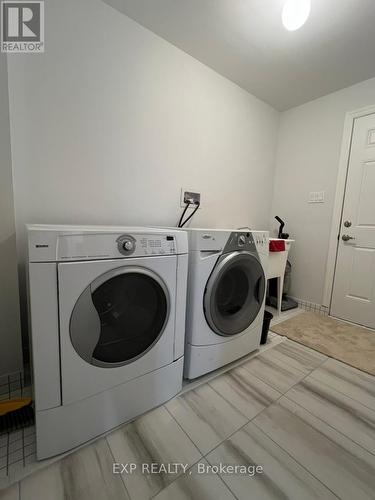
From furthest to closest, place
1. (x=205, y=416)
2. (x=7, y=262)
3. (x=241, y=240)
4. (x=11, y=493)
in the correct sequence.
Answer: (x=241, y=240) < (x=7, y=262) < (x=205, y=416) < (x=11, y=493)

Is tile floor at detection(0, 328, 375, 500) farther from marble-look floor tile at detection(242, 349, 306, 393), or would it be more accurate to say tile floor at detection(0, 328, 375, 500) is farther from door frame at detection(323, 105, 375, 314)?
door frame at detection(323, 105, 375, 314)

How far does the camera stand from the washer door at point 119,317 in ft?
2.56

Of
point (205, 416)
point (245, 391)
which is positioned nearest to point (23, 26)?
point (205, 416)

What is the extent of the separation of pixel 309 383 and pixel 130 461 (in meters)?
1.01

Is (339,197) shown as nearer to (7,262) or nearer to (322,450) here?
(322,450)

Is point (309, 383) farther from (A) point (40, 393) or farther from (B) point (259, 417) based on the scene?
(A) point (40, 393)

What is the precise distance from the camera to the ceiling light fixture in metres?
1.05

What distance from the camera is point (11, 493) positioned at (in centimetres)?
70

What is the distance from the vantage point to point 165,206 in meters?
1.72

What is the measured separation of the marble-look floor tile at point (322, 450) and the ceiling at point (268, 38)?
7.19 feet

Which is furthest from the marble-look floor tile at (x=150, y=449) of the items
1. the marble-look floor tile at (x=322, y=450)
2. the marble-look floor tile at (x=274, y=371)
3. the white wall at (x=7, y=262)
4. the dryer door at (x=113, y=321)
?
the white wall at (x=7, y=262)

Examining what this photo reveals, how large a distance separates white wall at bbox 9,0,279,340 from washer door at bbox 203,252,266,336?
738 millimetres

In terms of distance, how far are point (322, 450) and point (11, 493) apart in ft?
3.64

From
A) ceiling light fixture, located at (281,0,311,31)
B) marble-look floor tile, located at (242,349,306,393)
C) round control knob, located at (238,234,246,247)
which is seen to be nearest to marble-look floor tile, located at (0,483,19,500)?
marble-look floor tile, located at (242,349,306,393)
